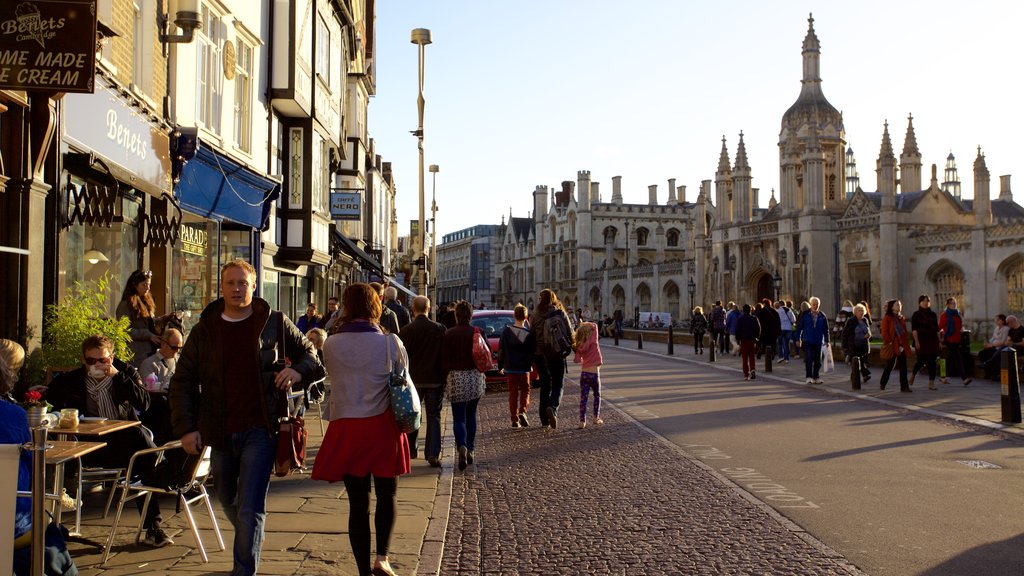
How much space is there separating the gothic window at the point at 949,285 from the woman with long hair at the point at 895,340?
82.4 ft

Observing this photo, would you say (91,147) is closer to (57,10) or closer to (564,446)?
(57,10)

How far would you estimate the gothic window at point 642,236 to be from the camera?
92125 mm

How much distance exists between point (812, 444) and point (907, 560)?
518 centimetres

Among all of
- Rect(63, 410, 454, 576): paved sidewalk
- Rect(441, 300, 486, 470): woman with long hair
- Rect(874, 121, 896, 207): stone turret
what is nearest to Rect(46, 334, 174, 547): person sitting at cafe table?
Rect(63, 410, 454, 576): paved sidewalk

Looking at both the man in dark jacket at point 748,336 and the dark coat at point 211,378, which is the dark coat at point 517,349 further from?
the man in dark jacket at point 748,336

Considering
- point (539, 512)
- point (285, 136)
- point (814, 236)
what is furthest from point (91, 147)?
point (814, 236)

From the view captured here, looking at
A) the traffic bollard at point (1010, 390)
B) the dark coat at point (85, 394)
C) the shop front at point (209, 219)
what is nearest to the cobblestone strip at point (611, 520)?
the dark coat at point (85, 394)

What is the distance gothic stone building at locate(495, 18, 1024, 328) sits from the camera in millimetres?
38906

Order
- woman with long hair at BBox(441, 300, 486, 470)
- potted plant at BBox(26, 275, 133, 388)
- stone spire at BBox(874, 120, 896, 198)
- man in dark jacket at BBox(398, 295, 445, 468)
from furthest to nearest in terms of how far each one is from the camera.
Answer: stone spire at BBox(874, 120, 896, 198)
woman with long hair at BBox(441, 300, 486, 470)
man in dark jacket at BBox(398, 295, 445, 468)
potted plant at BBox(26, 275, 133, 388)

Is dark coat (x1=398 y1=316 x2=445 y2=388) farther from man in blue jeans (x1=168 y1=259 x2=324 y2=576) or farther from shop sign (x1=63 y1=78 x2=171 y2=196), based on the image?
man in blue jeans (x1=168 y1=259 x2=324 y2=576)

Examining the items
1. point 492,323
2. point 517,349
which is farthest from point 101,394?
point 492,323

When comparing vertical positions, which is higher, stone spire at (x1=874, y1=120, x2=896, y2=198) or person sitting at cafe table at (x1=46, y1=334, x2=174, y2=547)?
stone spire at (x1=874, y1=120, x2=896, y2=198)

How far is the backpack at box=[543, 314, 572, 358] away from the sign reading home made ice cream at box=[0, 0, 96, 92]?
650 centimetres

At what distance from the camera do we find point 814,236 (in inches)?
1838
